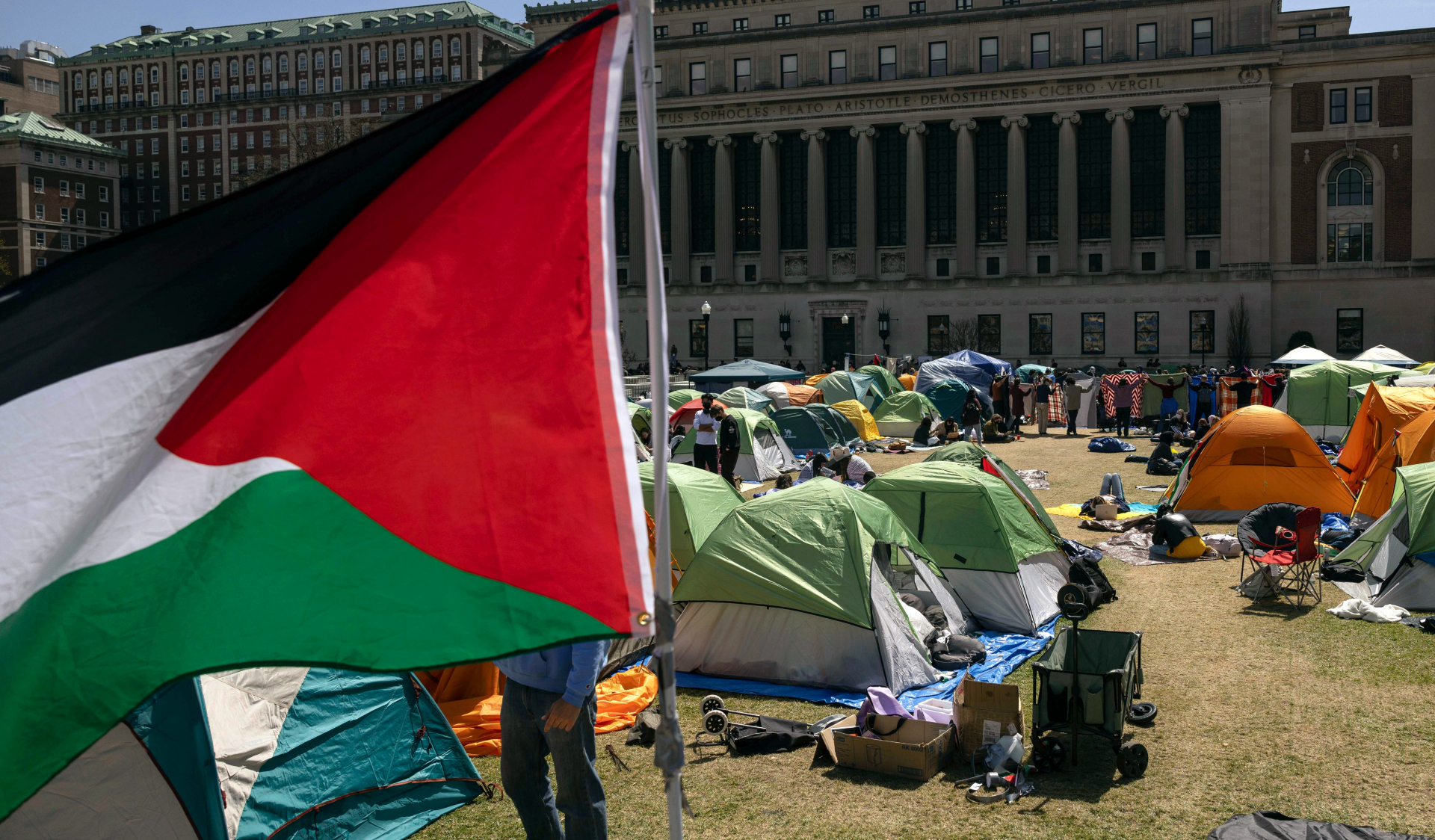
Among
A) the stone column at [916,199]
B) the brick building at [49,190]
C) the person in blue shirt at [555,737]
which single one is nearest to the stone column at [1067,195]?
the stone column at [916,199]

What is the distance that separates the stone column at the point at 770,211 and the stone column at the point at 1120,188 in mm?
18573

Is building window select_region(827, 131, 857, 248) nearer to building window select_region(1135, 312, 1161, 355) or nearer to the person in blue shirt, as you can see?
building window select_region(1135, 312, 1161, 355)

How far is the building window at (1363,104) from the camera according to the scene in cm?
5666


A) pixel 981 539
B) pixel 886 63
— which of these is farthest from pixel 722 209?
pixel 981 539

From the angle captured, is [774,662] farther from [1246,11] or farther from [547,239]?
[1246,11]

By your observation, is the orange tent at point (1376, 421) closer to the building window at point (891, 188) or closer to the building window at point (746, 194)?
the building window at point (891, 188)

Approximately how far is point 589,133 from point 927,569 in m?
8.69

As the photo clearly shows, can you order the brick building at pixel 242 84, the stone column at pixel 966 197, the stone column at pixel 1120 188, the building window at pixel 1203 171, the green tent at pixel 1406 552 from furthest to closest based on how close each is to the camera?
the brick building at pixel 242 84, the stone column at pixel 966 197, the stone column at pixel 1120 188, the building window at pixel 1203 171, the green tent at pixel 1406 552

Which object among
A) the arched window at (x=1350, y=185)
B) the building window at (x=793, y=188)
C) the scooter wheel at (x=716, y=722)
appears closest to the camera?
the scooter wheel at (x=716, y=722)

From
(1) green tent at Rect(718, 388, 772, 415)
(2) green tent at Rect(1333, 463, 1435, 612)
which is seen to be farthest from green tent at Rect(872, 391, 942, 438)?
(2) green tent at Rect(1333, 463, 1435, 612)

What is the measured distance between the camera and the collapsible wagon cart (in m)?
7.97

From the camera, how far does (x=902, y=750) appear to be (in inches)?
317

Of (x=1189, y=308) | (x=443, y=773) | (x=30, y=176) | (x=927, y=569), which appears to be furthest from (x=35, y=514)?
(x=30, y=176)

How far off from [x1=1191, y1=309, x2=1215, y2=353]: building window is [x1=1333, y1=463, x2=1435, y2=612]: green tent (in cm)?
4882
